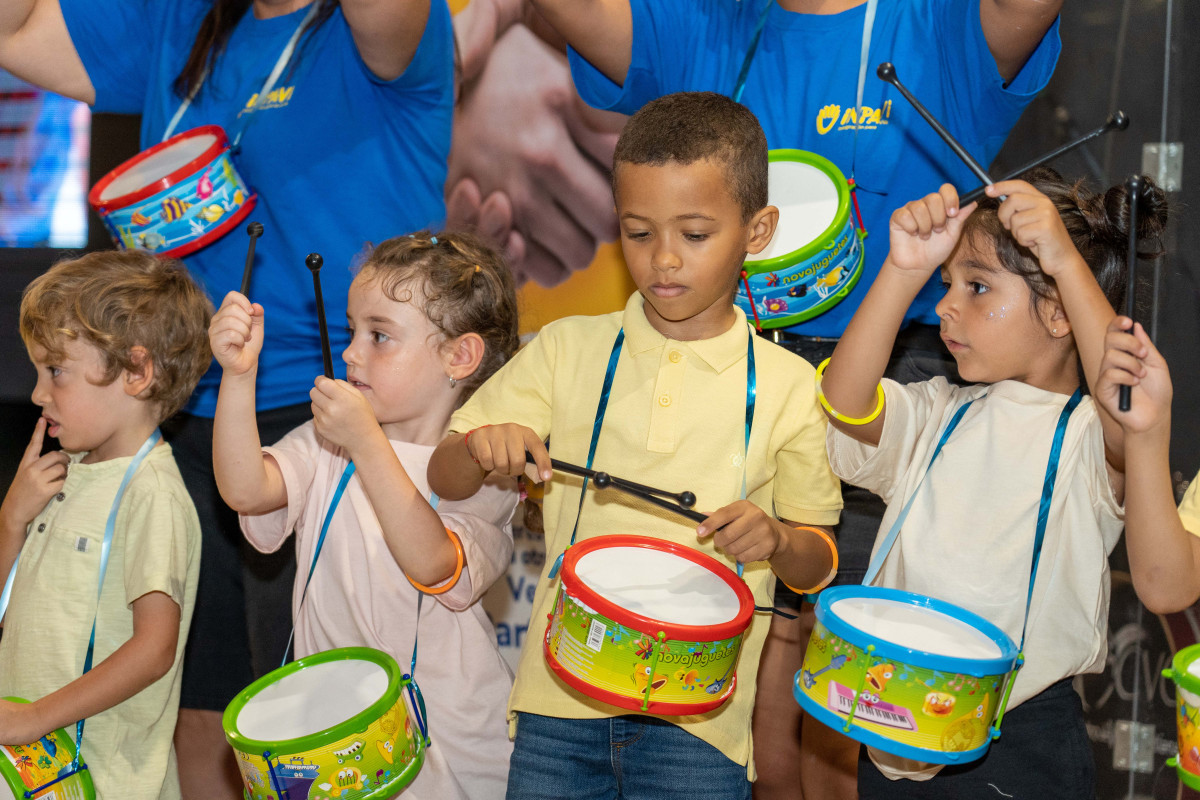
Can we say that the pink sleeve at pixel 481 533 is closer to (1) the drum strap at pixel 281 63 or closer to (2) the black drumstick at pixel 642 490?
(2) the black drumstick at pixel 642 490

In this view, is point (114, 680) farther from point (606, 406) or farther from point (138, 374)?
point (606, 406)

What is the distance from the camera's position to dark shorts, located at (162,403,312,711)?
2609mm

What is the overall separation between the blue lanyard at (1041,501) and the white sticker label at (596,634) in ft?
1.72

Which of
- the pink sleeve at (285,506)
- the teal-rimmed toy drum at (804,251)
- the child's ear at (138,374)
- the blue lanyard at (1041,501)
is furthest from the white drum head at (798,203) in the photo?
the child's ear at (138,374)

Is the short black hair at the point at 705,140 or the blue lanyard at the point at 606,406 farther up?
the short black hair at the point at 705,140

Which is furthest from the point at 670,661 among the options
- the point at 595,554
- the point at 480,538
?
the point at 480,538

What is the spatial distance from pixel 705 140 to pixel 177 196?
1250 millimetres

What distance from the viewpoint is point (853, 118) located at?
87.0 inches

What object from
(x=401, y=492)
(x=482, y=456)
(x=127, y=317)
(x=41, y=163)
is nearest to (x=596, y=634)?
(x=482, y=456)

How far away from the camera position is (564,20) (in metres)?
2.36

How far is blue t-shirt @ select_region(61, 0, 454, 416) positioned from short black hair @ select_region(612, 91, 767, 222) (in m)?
0.84

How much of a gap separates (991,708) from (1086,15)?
1951 millimetres

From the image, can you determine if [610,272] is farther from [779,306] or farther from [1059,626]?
[1059,626]

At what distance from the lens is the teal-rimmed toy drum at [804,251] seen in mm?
1981
